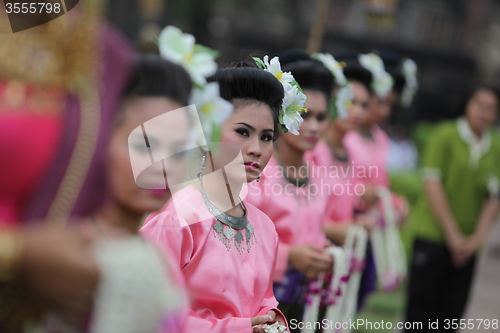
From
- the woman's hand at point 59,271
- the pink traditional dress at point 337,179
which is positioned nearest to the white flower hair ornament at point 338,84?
the pink traditional dress at point 337,179

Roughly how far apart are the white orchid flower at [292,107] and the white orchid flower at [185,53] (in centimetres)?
51

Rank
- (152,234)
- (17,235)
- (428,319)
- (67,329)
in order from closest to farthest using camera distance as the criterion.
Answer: (17,235) < (67,329) < (152,234) < (428,319)

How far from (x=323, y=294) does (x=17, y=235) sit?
7.62 feet

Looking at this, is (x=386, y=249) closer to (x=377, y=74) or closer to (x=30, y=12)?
(x=377, y=74)

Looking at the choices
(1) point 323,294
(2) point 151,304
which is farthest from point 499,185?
(2) point 151,304

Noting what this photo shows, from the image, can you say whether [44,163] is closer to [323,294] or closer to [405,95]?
[323,294]

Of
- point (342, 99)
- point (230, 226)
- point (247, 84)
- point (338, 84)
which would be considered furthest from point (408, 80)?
point (230, 226)

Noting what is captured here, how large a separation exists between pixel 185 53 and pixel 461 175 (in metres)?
3.52

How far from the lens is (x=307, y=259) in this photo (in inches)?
125

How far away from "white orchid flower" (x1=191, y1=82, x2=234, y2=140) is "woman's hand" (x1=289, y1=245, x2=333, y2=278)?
149 cm

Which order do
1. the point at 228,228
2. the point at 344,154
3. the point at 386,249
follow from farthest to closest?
the point at 386,249 → the point at 344,154 → the point at 228,228

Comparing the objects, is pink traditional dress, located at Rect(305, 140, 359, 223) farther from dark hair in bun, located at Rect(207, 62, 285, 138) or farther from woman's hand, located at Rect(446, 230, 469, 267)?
dark hair in bun, located at Rect(207, 62, 285, 138)

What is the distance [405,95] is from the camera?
5766 millimetres

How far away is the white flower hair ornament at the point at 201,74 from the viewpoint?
1735 millimetres
